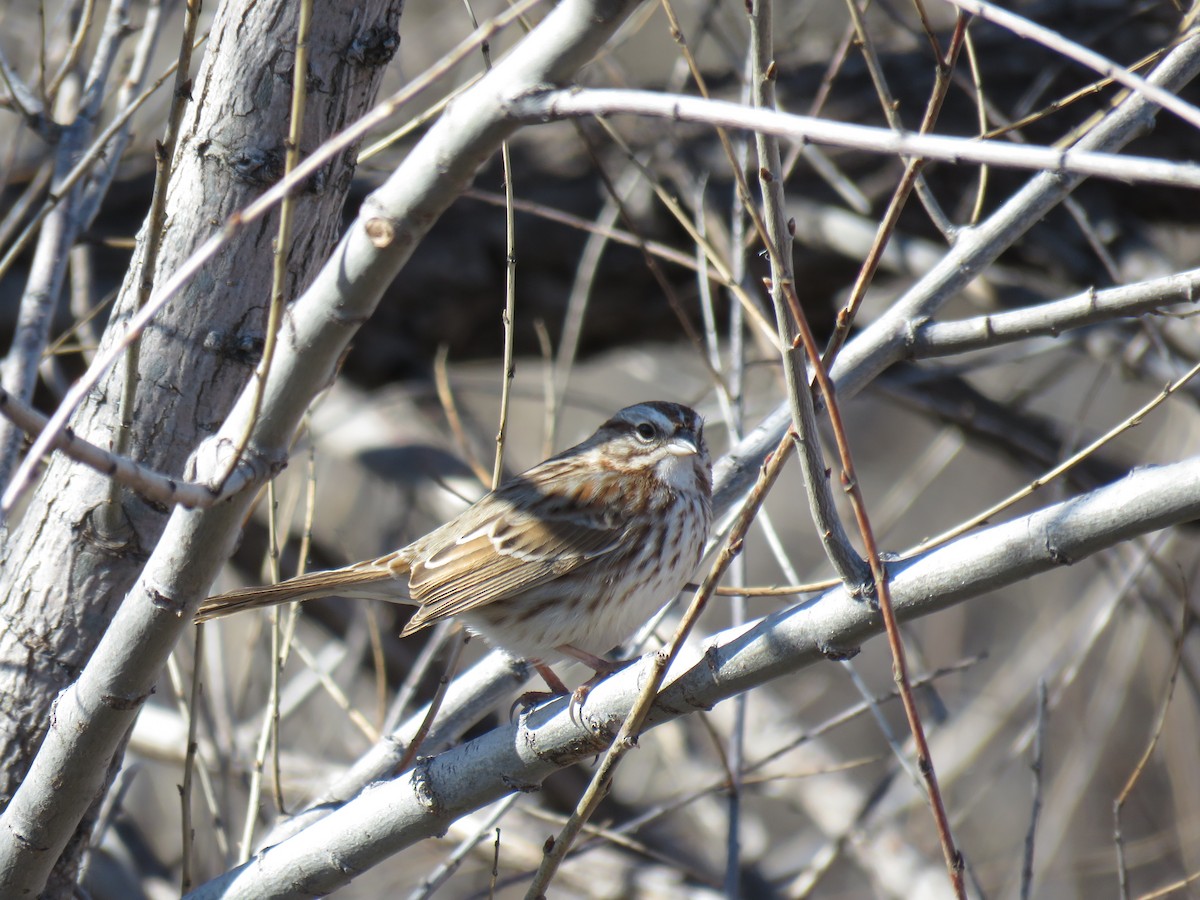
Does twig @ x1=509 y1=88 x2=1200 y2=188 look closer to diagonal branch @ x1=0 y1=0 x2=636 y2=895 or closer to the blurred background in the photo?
diagonal branch @ x1=0 y1=0 x2=636 y2=895

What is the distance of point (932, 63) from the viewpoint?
193 inches

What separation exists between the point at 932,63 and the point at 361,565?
10.1ft

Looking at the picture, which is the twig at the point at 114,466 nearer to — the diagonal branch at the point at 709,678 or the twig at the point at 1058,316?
the diagonal branch at the point at 709,678

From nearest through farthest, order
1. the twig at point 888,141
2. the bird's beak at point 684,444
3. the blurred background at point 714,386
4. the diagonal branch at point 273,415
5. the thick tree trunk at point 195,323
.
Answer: the twig at point 888,141, the diagonal branch at point 273,415, the thick tree trunk at point 195,323, the bird's beak at point 684,444, the blurred background at point 714,386

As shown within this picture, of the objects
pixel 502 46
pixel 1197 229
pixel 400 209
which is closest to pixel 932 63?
pixel 1197 229

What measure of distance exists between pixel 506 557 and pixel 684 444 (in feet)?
2.28

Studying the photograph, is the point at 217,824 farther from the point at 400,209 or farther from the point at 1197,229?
the point at 1197,229

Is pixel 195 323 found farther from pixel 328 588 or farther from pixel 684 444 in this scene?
pixel 684 444

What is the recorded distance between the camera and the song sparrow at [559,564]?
3.48m

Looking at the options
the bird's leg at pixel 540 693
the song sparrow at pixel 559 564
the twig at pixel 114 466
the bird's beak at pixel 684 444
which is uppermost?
the bird's beak at pixel 684 444

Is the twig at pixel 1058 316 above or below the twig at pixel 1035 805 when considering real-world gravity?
above

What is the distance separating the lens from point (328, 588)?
354cm

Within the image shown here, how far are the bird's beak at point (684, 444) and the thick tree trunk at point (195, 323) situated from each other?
1536mm

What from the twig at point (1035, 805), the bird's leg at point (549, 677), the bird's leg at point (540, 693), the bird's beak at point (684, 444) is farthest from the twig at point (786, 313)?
the bird's beak at point (684, 444)
